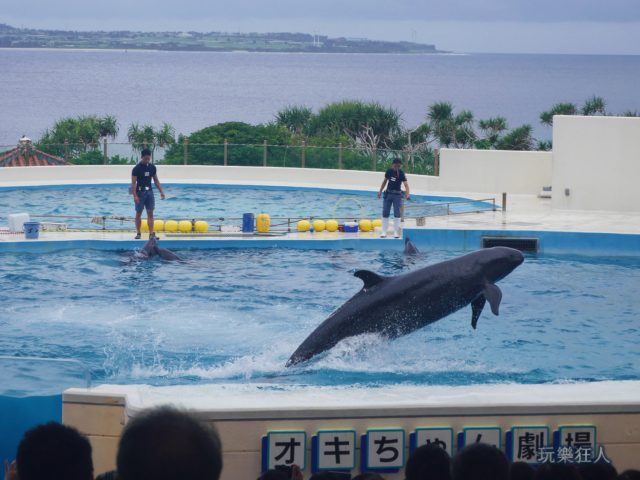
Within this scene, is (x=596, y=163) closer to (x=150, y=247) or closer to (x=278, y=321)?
(x=150, y=247)

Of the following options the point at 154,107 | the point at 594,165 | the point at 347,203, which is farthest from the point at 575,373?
the point at 154,107

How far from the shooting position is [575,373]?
10641 mm

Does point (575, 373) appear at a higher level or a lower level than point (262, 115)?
lower

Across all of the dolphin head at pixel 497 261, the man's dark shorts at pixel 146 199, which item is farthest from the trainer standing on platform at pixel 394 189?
the dolphin head at pixel 497 261

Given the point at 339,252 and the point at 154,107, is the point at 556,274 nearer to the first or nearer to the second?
the point at 339,252

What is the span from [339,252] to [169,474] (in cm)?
1465

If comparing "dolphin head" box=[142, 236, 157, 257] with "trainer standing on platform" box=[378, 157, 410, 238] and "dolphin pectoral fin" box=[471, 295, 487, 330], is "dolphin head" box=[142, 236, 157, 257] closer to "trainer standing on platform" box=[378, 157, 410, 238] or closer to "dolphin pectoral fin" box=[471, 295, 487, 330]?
"trainer standing on platform" box=[378, 157, 410, 238]

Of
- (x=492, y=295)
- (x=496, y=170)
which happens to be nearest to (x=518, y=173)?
(x=496, y=170)

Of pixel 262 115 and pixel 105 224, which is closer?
pixel 105 224

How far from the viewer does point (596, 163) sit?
19.8m

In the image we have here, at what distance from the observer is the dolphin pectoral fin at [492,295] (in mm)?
9672

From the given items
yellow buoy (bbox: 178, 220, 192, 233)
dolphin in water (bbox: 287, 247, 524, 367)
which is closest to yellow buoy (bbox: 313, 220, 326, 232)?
yellow buoy (bbox: 178, 220, 192, 233)

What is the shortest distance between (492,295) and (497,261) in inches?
20.9

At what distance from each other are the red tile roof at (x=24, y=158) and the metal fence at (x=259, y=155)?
0.61m
